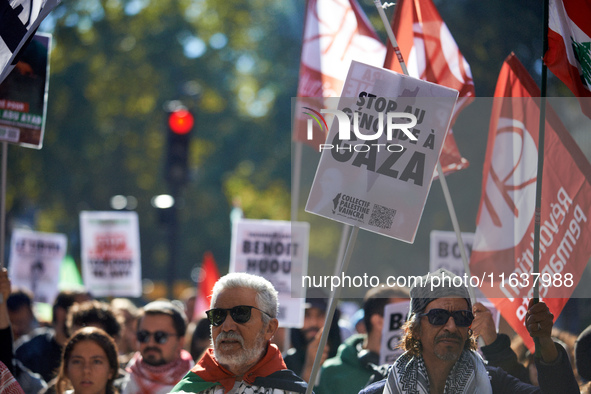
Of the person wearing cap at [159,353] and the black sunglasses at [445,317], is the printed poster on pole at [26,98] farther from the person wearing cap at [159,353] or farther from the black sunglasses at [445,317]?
the black sunglasses at [445,317]

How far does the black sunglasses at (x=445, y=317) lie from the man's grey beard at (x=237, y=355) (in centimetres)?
81

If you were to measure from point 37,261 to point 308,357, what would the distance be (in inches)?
202

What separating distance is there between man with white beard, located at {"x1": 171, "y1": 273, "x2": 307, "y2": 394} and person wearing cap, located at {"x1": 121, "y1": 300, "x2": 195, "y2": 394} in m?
1.34

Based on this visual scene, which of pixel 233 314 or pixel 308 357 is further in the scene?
pixel 308 357

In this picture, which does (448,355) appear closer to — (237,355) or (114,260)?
(237,355)

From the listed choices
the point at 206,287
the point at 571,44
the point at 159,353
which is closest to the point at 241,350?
the point at 159,353

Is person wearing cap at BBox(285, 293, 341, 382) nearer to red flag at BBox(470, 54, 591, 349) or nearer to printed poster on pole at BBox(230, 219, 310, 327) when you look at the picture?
printed poster on pole at BBox(230, 219, 310, 327)

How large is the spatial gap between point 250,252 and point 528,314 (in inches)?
150

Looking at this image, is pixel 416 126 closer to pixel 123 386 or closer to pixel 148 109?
pixel 123 386

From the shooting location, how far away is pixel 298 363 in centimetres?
641

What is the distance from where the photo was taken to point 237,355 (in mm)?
3770

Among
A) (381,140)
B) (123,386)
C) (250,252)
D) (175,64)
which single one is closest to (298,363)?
(250,252)

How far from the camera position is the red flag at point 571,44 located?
14.2 ft

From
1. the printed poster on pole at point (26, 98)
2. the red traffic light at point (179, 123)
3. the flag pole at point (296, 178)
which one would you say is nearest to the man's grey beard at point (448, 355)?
the flag pole at point (296, 178)
